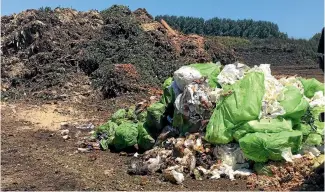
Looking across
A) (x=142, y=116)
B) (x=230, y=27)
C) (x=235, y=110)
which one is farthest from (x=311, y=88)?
(x=230, y=27)

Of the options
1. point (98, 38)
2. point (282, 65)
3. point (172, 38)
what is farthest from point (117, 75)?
point (282, 65)

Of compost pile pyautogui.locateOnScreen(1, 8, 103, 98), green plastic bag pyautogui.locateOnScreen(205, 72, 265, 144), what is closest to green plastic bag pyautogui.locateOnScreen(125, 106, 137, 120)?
green plastic bag pyautogui.locateOnScreen(205, 72, 265, 144)

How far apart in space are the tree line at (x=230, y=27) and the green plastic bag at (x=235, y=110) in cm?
2902

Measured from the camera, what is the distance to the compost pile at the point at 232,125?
5688mm

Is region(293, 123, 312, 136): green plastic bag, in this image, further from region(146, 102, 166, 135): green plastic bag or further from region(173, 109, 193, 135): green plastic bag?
region(146, 102, 166, 135): green plastic bag

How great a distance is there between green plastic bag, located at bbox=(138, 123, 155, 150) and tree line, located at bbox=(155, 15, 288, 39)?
28095 millimetres

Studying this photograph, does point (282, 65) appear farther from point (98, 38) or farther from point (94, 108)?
point (94, 108)

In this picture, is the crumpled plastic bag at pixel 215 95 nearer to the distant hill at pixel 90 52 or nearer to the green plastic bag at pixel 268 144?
the green plastic bag at pixel 268 144

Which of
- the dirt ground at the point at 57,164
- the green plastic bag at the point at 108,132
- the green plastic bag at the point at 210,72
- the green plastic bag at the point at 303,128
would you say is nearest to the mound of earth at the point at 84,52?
the dirt ground at the point at 57,164

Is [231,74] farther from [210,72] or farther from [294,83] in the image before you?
[294,83]

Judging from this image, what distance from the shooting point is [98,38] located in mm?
14211

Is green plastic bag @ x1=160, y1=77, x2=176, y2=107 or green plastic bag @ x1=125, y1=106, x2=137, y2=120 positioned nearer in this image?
green plastic bag @ x1=160, y1=77, x2=176, y2=107

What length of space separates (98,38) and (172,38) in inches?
98.0

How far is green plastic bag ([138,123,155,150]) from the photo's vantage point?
7.02m
